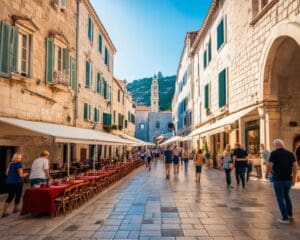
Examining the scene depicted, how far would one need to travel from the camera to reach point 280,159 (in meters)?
6.75

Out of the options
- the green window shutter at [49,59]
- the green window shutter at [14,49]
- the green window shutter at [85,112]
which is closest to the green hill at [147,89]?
the green window shutter at [85,112]

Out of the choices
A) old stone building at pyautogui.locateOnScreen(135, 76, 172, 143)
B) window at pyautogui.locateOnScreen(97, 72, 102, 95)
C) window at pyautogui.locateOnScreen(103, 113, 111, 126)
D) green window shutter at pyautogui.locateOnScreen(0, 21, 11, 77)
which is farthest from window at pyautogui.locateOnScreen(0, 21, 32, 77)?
old stone building at pyautogui.locateOnScreen(135, 76, 172, 143)

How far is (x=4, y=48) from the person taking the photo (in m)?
10.4

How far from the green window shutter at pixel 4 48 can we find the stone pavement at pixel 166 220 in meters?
5.02

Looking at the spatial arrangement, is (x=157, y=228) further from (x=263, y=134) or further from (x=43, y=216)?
(x=263, y=134)

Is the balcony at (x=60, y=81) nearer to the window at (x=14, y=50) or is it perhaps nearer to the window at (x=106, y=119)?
the window at (x=14, y=50)

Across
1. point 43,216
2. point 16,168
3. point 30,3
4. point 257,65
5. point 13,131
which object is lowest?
point 43,216

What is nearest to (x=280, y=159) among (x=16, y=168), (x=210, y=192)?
(x=210, y=192)

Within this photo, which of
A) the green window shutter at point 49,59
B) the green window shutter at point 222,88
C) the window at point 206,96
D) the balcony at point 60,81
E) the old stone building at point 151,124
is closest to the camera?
the green window shutter at point 49,59

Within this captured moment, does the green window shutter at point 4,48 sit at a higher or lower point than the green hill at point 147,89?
lower

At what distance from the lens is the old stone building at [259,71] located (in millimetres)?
12248

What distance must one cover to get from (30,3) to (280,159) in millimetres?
10721

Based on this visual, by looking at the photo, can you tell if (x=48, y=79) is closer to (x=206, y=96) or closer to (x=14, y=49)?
(x=14, y=49)

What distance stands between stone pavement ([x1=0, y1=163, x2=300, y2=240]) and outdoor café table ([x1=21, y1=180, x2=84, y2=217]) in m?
0.21
